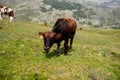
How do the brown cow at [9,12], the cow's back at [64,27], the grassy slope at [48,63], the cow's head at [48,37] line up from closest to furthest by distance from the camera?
the cow's head at [48,37] < the grassy slope at [48,63] < the cow's back at [64,27] < the brown cow at [9,12]

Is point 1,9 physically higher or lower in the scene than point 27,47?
higher

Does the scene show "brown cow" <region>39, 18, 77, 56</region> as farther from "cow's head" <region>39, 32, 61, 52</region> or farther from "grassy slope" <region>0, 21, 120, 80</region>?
"grassy slope" <region>0, 21, 120, 80</region>

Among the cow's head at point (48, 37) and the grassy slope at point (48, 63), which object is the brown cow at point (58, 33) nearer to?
the cow's head at point (48, 37)

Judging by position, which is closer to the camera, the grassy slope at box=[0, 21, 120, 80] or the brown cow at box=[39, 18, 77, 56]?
the brown cow at box=[39, 18, 77, 56]

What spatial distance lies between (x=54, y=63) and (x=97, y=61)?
645 centimetres

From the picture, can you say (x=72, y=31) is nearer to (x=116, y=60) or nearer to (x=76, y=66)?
(x=76, y=66)

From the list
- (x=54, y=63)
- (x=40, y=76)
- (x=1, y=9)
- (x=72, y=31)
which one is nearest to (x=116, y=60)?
(x=72, y=31)

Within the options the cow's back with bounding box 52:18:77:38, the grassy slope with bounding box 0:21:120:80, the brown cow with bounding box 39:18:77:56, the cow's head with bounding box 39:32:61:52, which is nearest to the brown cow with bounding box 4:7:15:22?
the grassy slope with bounding box 0:21:120:80

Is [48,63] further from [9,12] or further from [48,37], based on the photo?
[9,12]

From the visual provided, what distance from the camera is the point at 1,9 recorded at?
41.1 metres

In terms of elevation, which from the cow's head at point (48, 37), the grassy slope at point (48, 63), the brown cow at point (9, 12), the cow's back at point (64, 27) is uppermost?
the brown cow at point (9, 12)

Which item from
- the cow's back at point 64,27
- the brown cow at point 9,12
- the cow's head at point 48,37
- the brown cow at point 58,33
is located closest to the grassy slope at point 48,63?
the brown cow at point 58,33

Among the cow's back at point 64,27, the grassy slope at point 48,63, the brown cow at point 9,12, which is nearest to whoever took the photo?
the grassy slope at point 48,63

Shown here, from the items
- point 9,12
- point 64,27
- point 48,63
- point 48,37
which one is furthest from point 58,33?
point 9,12
